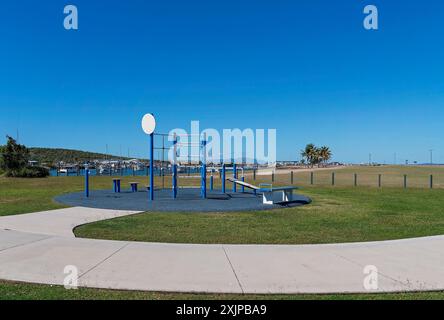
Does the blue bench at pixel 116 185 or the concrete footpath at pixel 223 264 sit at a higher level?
the blue bench at pixel 116 185

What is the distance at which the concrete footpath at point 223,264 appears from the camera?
4.84m

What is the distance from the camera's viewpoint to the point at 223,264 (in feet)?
18.9

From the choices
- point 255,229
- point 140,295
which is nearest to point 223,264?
point 140,295

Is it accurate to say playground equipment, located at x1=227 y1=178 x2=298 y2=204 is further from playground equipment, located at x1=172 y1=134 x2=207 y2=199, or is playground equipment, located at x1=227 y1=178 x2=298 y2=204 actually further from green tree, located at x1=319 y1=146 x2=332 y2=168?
green tree, located at x1=319 y1=146 x2=332 y2=168

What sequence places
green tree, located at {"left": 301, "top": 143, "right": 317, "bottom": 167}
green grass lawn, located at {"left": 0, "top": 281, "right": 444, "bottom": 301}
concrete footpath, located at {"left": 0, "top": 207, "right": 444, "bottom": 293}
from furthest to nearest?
green tree, located at {"left": 301, "top": 143, "right": 317, "bottom": 167}, concrete footpath, located at {"left": 0, "top": 207, "right": 444, "bottom": 293}, green grass lawn, located at {"left": 0, "top": 281, "right": 444, "bottom": 301}

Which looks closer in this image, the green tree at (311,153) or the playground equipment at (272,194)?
the playground equipment at (272,194)

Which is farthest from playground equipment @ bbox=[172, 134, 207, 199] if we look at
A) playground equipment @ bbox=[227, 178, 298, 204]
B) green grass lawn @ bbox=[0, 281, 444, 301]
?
green grass lawn @ bbox=[0, 281, 444, 301]

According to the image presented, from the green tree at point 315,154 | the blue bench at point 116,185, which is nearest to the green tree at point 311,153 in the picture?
the green tree at point 315,154

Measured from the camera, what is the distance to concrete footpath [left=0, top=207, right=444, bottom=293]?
15.9ft

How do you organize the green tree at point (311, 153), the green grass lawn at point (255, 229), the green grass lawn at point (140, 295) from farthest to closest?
1. the green tree at point (311, 153)
2. the green grass lawn at point (255, 229)
3. the green grass lawn at point (140, 295)

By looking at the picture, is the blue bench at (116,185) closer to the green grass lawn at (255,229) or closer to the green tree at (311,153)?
the green grass lawn at (255,229)
